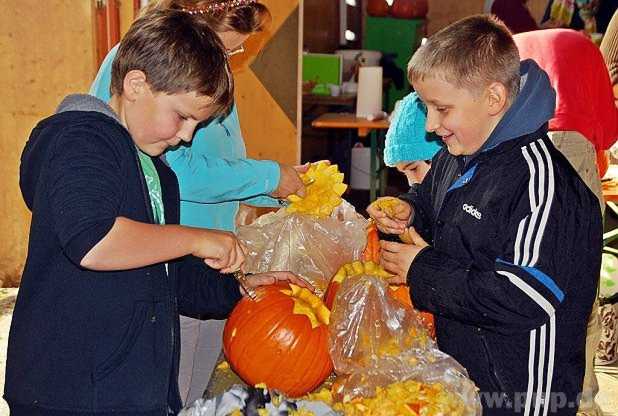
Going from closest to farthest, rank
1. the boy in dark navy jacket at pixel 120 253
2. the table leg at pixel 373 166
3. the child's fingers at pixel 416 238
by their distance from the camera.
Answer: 1. the boy in dark navy jacket at pixel 120 253
2. the child's fingers at pixel 416 238
3. the table leg at pixel 373 166

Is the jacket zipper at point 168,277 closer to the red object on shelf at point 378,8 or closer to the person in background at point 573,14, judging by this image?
the person in background at point 573,14

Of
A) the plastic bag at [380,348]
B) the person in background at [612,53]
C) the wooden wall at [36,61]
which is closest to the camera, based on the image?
the plastic bag at [380,348]

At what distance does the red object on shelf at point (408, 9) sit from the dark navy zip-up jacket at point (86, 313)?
27.7 feet

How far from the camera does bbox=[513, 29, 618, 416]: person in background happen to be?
9.71ft

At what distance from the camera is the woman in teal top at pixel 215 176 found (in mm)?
2215

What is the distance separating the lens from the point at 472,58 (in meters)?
1.66

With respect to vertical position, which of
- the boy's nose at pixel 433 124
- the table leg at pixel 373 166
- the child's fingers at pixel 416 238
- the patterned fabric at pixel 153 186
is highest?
the boy's nose at pixel 433 124

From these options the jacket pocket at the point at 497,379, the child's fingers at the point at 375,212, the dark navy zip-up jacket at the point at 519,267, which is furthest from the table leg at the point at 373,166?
the jacket pocket at the point at 497,379

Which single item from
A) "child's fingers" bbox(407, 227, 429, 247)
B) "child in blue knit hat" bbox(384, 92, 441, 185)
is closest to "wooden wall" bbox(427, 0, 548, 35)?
"child in blue knit hat" bbox(384, 92, 441, 185)

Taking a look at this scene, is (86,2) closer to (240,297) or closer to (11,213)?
(11,213)

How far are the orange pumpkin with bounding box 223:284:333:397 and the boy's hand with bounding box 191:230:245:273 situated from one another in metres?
0.40

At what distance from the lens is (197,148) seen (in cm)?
229

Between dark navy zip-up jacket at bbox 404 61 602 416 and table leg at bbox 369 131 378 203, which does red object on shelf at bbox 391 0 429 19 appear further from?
dark navy zip-up jacket at bbox 404 61 602 416

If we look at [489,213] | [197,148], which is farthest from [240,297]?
[489,213]
